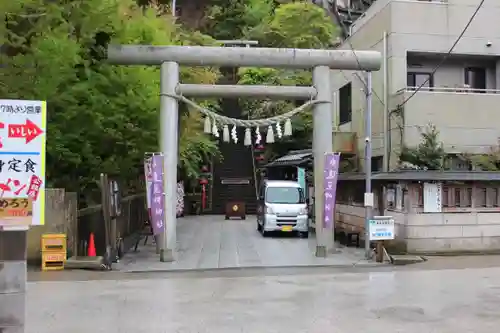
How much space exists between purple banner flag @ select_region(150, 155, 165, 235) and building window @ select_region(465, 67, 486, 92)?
47.3 feet

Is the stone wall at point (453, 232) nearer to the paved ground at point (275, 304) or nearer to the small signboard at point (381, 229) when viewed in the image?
the small signboard at point (381, 229)

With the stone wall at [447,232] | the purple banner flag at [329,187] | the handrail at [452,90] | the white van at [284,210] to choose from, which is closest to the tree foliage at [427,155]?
the handrail at [452,90]

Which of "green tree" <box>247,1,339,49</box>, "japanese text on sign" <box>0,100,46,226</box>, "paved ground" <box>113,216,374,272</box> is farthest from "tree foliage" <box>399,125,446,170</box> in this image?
"green tree" <box>247,1,339,49</box>

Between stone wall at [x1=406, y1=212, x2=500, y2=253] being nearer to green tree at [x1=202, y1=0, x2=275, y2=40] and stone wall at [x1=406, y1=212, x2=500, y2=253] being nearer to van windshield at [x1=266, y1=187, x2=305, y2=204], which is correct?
van windshield at [x1=266, y1=187, x2=305, y2=204]

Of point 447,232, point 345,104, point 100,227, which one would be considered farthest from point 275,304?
point 345,104

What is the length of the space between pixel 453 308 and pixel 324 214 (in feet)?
25.1

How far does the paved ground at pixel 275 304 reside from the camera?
888 cm

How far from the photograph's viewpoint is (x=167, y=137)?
678 inches

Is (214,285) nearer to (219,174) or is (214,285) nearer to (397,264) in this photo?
(397,264)

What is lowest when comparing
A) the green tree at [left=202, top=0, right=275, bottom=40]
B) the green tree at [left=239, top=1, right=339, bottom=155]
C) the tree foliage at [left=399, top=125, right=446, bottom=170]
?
the tree foliage at [left=399, top=125, right=446, bottom=170]

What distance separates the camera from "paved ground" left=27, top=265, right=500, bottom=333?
8.88 meters

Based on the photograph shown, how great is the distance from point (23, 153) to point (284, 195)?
17.1 metres

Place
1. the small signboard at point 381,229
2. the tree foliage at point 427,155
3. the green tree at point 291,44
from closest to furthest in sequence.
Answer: the small signboard at point 381,229 → the tree foliage at point 427,155 → the green tree at point 291,44

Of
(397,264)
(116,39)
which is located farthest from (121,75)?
(397,264)
